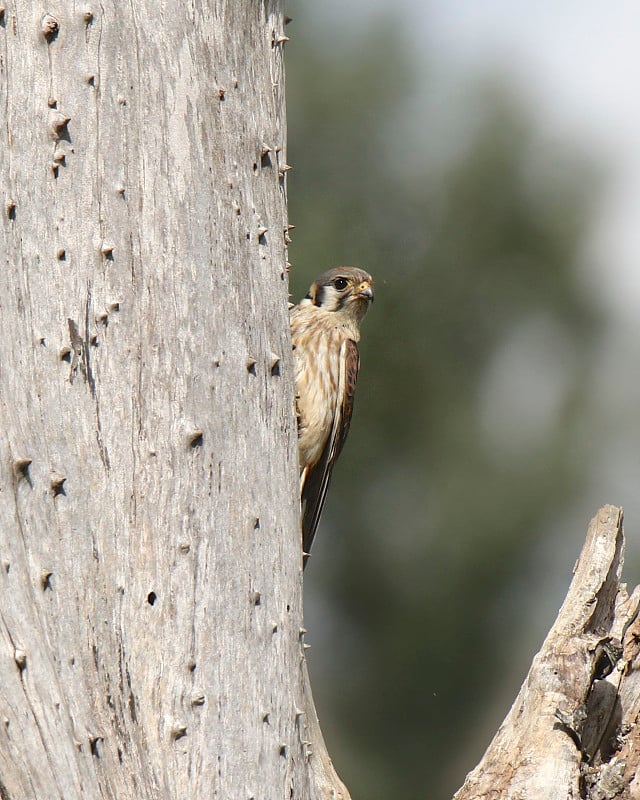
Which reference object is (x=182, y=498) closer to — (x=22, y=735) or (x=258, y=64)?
(x=22, y=735)

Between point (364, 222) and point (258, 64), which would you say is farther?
point (364, 222)

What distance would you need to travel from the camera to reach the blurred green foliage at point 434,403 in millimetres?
13844

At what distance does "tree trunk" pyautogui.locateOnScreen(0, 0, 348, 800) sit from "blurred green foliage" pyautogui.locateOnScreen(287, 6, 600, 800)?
11.2 m

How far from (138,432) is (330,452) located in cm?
239

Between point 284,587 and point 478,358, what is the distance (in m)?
12.6

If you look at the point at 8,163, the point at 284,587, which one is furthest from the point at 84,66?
the point at 284,587

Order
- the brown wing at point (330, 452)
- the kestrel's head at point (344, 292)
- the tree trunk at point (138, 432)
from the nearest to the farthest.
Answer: the tree trunk at point (138, 432)
the brown wing at point (330, 452)
the kestrel's head at point (344, 292)

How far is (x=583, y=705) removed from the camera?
284 centimetres

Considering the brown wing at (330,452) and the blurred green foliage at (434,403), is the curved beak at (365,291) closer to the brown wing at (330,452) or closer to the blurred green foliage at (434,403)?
the brown wing at (330,452)

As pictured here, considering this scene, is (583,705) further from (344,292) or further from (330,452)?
(344,292)

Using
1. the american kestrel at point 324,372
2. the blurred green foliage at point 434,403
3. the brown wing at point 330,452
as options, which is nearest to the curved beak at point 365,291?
the american kestrel at point 324,372

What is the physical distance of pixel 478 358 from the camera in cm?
1481

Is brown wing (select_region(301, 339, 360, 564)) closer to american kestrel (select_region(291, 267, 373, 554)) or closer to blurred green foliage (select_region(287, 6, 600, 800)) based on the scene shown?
american kestrel (select_region(291, 267, 373, 554))

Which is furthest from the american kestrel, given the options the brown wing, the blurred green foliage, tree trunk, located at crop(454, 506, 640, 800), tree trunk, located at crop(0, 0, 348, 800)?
the blurred green foliage
